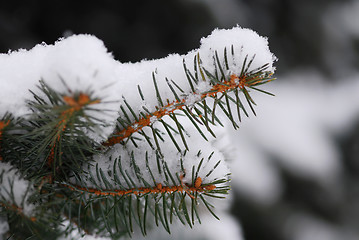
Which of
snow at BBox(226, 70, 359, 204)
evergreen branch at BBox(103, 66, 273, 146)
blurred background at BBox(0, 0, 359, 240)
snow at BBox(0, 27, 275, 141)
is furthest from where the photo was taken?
snow at BBox(226, 70, 359, 204)

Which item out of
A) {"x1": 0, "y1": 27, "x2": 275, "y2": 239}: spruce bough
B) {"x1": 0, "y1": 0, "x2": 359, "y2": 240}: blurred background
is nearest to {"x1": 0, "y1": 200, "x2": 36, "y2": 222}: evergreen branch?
{"x1": 0, "y1": 27, "x2": 275, "y2": 239}: spruce bough

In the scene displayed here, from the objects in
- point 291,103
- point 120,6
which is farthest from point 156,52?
point 291,103

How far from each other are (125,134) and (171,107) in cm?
10

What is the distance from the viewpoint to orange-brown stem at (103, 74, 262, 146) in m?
0.56

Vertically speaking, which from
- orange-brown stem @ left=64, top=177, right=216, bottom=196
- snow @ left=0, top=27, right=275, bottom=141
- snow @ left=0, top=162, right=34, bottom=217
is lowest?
Answer: orange-brown stem @ left=64, top=177, right=216, bottom=196

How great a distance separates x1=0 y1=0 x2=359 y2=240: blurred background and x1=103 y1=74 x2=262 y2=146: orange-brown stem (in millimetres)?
1427

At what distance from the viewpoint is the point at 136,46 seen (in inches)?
81.4

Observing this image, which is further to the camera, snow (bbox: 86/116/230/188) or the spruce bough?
snow (bbox: 86/116/230/188)

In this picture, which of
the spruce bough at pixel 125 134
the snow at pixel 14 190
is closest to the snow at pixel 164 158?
the spruce bough at pixel 125 134

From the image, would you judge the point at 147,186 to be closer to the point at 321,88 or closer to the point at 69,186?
the point at 69,186

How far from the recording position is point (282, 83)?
2412mm

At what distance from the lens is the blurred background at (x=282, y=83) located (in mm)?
2010

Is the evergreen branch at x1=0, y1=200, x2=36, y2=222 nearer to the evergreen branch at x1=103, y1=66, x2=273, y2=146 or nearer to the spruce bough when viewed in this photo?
the spruce bough

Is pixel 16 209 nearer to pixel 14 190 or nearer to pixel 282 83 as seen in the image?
pixel 14 190
